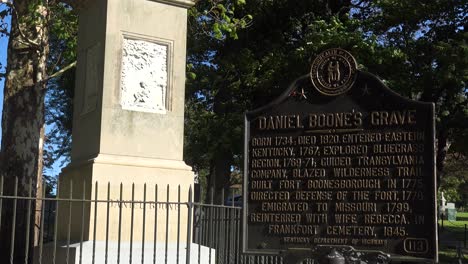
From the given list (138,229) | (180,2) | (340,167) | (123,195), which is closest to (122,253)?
(138,229)

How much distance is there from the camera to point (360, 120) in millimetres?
6168

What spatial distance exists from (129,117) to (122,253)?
1933mm

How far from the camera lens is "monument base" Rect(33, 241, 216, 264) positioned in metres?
7.63

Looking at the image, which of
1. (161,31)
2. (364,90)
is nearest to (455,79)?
(161,31)

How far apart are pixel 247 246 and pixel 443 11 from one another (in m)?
16.0

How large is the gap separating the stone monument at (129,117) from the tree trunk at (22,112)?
3.01m

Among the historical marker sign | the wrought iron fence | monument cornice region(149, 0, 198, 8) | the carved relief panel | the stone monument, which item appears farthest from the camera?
monument cornice region(149, 0, 198, 8)

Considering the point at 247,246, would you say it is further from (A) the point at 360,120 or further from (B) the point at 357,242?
(A) the point at 360,120

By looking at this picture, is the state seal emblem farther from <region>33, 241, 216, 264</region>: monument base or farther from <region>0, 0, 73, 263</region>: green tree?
<region>0, 0, 73, 263</region>: green tree

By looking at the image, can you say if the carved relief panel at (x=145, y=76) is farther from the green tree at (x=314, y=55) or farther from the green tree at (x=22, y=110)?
the green tree at (x=314, y=55)

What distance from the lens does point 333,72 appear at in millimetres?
6289

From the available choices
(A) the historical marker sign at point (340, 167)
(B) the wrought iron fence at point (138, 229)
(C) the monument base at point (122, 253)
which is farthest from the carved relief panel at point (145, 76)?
(A) the historical marker sign at point (340, 167)

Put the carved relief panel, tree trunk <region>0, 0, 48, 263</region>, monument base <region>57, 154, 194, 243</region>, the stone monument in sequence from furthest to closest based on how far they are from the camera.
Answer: tree trunk <region>0, 0, 48, 263</region>, the carved relief panel, the stone monument, monument base <region>57, 154, 194, 243</region>

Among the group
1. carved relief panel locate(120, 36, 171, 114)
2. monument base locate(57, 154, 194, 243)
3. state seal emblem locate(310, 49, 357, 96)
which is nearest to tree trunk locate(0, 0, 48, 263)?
monument base locate(57, 154, 194, 243)
